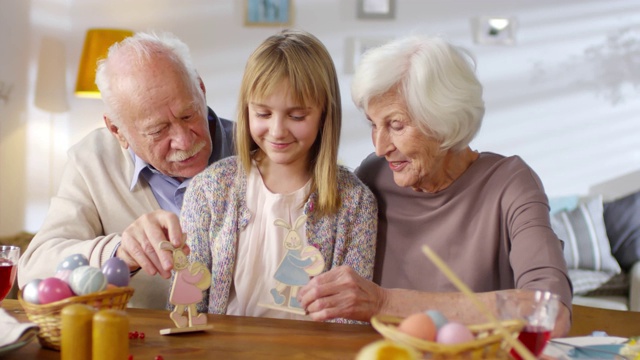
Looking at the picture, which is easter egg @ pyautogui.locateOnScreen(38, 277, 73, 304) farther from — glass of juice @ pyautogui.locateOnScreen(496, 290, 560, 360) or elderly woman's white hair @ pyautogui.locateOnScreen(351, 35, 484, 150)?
elderly woman's white hair @ pyautogui.locateOnScreen(351, 35, 484, 150)

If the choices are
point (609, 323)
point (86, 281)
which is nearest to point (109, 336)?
point (86, 281)

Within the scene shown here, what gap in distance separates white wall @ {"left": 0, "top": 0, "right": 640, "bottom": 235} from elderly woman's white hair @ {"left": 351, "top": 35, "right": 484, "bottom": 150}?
3.41 m

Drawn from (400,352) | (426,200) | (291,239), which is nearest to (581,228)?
(426,200)

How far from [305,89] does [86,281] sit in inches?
33.1

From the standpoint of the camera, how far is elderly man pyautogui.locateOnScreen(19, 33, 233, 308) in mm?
2387

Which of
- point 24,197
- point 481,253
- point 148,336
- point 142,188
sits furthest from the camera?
point 24,197

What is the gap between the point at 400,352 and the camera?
2.88 ft

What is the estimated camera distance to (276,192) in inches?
84.1

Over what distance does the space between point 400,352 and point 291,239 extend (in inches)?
36.0

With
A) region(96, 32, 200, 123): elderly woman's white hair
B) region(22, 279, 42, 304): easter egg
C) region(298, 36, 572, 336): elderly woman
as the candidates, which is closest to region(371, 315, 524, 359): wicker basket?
region(22, 279, 42, 304): easter egg

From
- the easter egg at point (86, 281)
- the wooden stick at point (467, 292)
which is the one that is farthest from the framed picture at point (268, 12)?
the wooden stick at point (467, 292)

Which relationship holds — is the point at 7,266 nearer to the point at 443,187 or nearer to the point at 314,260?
the point at 314,260

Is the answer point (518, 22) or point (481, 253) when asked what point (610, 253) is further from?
point (481, 253)

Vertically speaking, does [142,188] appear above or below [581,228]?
above
